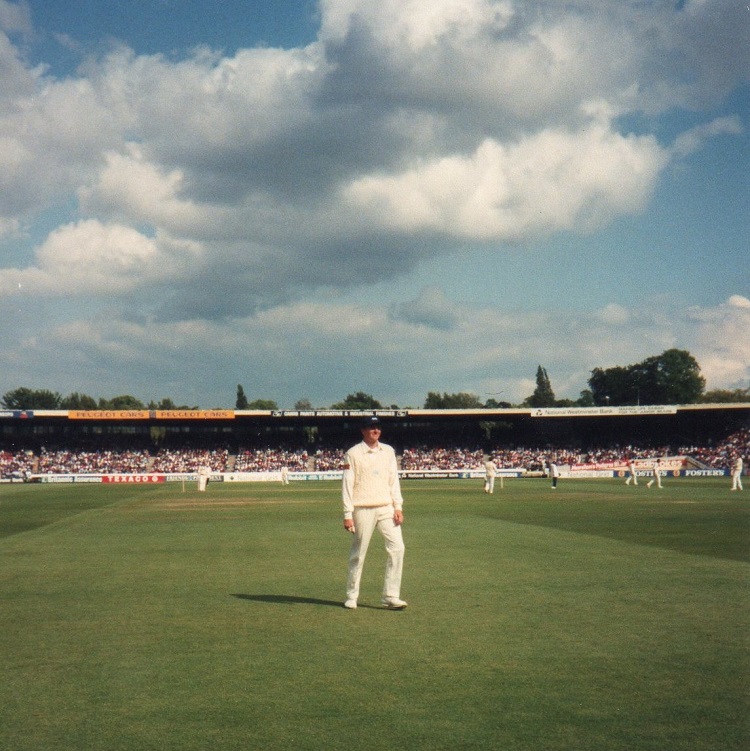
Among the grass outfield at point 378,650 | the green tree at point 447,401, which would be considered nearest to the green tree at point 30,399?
the green tree at point 447,401

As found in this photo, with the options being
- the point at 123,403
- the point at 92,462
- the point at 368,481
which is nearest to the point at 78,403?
the point at 123,403

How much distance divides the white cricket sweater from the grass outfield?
120 cm

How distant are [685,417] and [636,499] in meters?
54.0

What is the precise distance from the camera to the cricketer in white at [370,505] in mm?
8781

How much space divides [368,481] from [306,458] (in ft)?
231

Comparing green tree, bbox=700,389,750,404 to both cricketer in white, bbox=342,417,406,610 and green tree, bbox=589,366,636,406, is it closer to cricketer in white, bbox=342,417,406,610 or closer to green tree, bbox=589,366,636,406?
green tree, bbox=589,366,636,406

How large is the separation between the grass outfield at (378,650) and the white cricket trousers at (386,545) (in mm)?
309

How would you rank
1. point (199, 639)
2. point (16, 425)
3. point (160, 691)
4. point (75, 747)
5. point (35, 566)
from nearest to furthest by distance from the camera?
point (75, 747) → point (160, 691) → point (199, 639) → point (35, 566) → point (16, 425)

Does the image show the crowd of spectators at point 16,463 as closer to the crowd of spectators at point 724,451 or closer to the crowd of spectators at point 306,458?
the crowd of spectators at point 306,458

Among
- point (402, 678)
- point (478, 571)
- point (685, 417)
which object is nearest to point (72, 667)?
point (402, 678)

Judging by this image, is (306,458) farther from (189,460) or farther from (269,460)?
(189,460)

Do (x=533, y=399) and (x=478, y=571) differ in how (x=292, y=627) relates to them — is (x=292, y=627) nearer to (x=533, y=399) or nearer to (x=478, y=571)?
(x=478, y=571)

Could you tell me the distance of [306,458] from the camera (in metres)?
78.8

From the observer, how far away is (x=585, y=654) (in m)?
6.71
